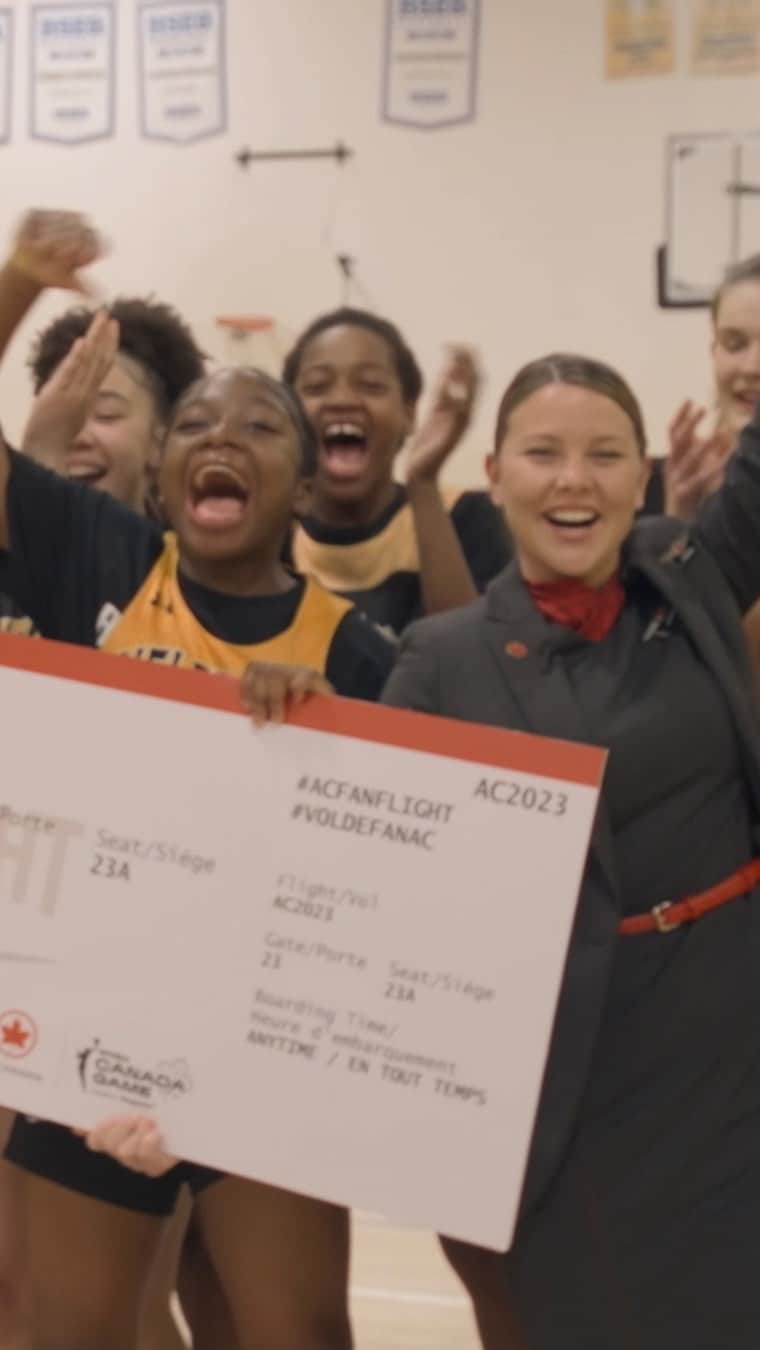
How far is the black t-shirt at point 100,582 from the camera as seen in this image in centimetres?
167

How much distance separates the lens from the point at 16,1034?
1537 millimetres

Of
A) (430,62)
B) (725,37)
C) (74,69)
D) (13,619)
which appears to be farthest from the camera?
(74,69)

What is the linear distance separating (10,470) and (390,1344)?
171 cm

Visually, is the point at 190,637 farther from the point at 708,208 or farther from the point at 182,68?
→ the point at 182,68

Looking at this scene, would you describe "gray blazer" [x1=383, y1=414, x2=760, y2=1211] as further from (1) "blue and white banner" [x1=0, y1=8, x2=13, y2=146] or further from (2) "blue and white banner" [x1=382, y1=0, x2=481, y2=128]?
(1) "blue and white banner" [x1=0, y1=8, x2=13, y2=146]

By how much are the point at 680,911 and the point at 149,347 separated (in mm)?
1351

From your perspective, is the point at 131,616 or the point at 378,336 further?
the point at 378,336

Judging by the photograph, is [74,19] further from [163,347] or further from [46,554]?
[46,554]

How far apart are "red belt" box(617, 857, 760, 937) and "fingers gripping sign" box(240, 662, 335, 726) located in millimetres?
383

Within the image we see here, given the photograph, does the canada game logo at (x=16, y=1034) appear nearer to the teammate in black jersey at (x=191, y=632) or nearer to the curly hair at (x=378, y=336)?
the teammate in black jersey at (x=191, y=632)

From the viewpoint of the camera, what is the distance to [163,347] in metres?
2.33

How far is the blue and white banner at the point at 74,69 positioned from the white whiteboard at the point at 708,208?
5.83ft

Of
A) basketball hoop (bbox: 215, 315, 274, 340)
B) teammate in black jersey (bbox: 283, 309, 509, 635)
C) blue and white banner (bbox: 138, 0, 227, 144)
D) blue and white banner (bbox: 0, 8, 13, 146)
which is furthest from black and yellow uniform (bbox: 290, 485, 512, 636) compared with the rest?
blue and white banner (bbox: 0, 8, 13, 146)

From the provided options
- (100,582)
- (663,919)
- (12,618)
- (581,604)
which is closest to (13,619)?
(12,618)
